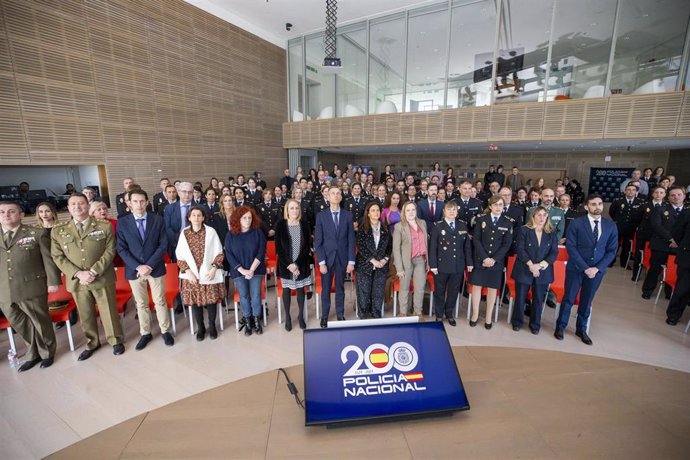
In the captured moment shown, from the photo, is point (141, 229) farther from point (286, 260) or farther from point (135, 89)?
point (135, 89)

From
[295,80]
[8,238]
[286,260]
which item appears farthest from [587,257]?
[295,80]

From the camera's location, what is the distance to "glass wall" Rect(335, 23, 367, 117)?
10461 mm

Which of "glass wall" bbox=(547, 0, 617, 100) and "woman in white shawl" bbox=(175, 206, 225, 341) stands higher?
"glass wall" bbox=(547, 0, 617, 100)

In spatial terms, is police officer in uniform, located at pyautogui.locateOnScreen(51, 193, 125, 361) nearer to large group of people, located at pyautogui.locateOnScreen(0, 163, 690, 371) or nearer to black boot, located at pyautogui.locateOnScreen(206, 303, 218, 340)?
large group of people, located at pyautogui.locateOnScreen(0, 163, 690, 371)

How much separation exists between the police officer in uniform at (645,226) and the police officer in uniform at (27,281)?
832 centimetres

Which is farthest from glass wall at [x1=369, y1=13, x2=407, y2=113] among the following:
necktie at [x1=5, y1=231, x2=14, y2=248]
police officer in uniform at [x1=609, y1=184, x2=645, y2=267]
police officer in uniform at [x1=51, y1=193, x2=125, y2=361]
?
necktie at [x1=5, y1=231, x2=14, y2=248]

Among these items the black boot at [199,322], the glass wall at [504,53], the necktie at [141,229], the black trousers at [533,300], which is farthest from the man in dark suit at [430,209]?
the glass wall at [504,53]

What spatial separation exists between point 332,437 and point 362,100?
10.6 m

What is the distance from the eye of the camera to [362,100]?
421 inches

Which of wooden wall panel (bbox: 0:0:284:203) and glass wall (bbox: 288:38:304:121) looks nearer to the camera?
wooden wall panel (bbox: 0:0:284:203)

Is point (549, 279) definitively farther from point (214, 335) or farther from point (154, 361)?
point (154, 361)

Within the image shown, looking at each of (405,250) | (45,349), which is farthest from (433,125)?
(45,349)

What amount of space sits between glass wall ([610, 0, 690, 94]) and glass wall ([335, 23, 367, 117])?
6.80 m

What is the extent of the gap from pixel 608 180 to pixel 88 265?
1366cm
